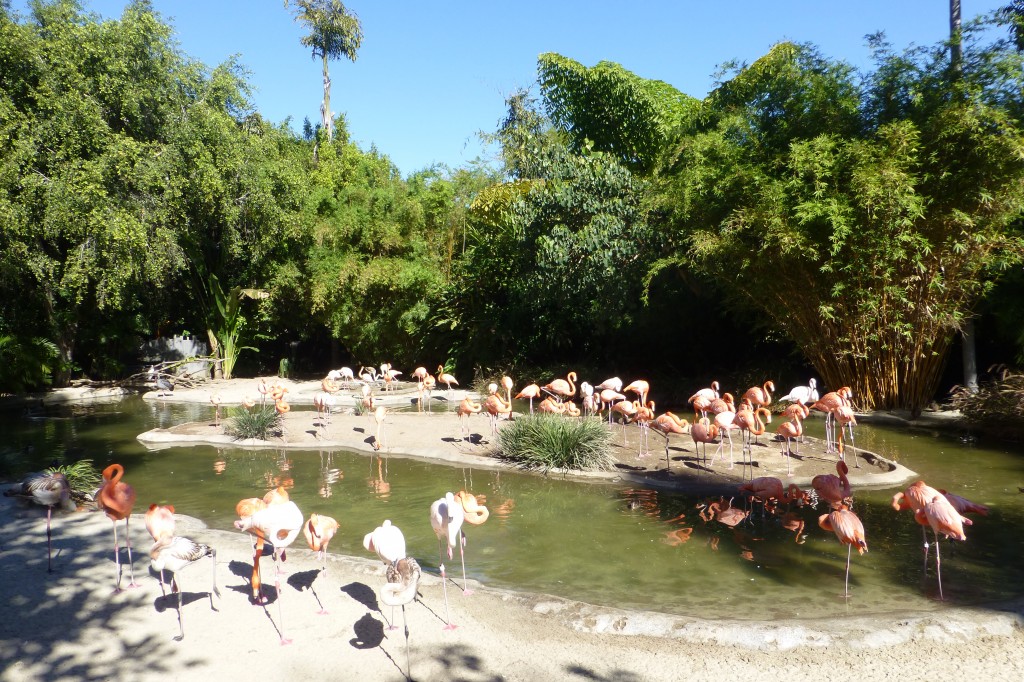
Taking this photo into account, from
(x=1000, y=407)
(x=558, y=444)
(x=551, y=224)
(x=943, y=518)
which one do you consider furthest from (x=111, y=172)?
(x=1000, y=407)

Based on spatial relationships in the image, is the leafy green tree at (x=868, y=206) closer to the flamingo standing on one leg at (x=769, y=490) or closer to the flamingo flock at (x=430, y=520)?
the flamingo flock at (x=430, y=520)

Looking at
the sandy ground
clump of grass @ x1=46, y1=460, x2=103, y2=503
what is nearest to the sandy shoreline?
the sandy ground

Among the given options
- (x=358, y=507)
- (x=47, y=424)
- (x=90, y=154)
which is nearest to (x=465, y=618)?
(x=358, y=507)

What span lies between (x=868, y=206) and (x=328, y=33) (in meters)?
31.8

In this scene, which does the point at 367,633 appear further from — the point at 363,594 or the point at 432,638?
the point at 363,594

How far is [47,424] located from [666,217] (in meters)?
12.5

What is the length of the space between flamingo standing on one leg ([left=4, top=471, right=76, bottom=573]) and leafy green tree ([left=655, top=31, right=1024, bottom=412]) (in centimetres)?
902

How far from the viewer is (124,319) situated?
21797 mm

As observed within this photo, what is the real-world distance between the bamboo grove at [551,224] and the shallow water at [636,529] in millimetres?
2756

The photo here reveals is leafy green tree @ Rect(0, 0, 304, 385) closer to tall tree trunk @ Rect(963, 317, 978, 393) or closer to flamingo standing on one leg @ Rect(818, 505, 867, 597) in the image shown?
flamingo standing on one leg @ Rect(818, 505, 867, 597)

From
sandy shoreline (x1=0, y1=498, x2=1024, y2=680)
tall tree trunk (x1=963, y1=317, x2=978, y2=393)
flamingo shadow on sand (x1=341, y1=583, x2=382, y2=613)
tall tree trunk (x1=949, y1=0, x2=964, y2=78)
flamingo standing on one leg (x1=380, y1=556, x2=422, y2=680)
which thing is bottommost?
sandy shoreline (x1=0, y1=498, x2=1024, y2=680)

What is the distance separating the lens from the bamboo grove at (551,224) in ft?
35.0

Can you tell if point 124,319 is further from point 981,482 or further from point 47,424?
point 981,482

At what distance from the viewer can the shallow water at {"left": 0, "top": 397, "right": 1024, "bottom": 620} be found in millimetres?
5199
